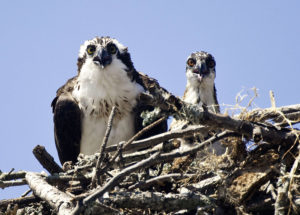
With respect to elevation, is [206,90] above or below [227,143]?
above

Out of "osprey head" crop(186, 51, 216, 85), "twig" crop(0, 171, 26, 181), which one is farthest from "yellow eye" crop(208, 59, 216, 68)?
"twig" crop(0, 171, 26, 181)

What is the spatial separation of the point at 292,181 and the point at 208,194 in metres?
0.82

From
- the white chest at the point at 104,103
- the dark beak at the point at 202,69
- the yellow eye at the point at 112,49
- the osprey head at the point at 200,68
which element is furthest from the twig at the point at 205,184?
the dark beak at the point at 202,69

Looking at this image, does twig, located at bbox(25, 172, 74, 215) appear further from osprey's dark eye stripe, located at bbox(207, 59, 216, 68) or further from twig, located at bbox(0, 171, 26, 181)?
osprey's dark eye stripe, located at bbox(207, 59, 216, 68)

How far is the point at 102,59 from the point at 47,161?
1.68 m

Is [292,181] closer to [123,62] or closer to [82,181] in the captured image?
[82,181]

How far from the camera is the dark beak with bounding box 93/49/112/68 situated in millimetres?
7285

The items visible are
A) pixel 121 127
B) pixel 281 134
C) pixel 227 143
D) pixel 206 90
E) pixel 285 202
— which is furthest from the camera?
pixel 206 90

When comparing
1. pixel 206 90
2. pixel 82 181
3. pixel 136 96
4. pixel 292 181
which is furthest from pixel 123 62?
pixel 292 181

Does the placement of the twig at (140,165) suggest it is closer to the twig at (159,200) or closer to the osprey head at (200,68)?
the twig at (159,200)

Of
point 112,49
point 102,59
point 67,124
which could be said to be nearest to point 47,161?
point 67,124

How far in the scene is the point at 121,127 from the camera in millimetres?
7270

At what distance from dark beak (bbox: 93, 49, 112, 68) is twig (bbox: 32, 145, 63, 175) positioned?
1575mm

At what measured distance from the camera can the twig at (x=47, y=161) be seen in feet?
20.2
